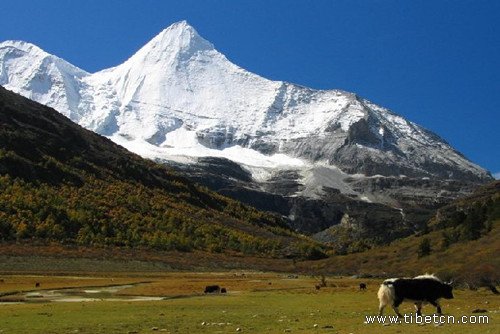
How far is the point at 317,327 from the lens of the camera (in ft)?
104

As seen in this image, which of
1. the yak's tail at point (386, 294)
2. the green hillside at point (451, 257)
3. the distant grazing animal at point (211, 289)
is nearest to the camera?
the yak's tail at point (386, 294)

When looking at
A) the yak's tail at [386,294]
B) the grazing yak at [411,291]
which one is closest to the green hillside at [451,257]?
the grazing yak at [411,291]

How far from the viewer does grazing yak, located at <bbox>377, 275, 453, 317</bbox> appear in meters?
34.8

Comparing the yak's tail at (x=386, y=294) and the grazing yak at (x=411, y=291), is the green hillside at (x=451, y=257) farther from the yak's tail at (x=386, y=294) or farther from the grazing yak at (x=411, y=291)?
the yak's tail at (x=386, y=294)

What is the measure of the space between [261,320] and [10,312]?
1976cm

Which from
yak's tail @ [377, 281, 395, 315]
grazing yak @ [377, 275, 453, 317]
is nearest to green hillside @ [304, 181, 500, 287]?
grazing yak @ [377, 275, 453, 317]

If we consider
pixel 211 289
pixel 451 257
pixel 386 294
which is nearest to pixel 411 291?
pixel 386 294

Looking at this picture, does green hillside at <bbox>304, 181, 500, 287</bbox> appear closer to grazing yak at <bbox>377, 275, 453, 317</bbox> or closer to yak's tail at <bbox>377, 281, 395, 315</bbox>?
grazing yak at <bbox>377, 275, 453, 317</bbox>

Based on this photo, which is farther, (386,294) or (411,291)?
(411,291)

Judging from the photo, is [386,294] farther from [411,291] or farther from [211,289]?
[211,289]

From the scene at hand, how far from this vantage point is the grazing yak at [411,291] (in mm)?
34812

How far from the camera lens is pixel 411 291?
115ft

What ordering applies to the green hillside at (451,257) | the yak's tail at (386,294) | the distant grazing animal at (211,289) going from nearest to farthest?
1. the yak's tail at (386,294)
2. the distant grazing animal at (211,289)
3. the green hillside at (451,257)

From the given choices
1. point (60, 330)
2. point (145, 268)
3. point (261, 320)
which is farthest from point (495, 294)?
point (145, 268)
